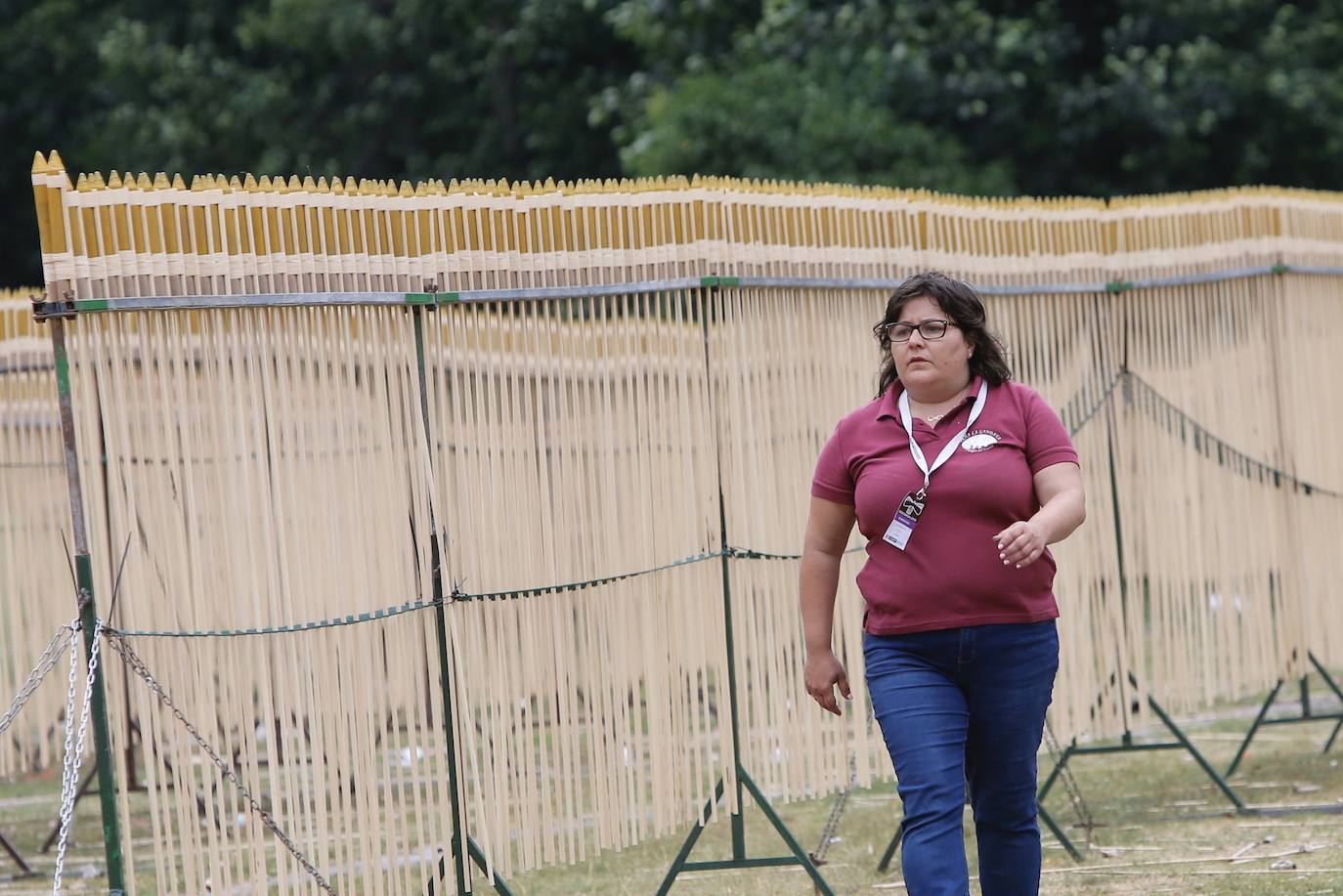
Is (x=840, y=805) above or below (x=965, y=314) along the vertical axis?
below

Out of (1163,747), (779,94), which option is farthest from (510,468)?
(779,94)

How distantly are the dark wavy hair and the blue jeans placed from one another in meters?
0.72

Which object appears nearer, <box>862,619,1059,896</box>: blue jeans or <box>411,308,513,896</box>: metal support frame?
<box>862,619,1059,896</box>: blue jeans

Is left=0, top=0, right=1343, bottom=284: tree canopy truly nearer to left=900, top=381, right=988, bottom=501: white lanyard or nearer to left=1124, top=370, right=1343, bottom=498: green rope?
left=1124, top=370, right=1343, bottom=498: green rope

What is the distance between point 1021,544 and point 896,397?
70 centimetres

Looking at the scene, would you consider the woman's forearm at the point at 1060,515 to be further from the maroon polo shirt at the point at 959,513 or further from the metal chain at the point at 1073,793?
the metal chain at the point at 1073,793

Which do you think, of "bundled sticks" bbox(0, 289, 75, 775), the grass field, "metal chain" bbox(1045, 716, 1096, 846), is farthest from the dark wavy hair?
"bundled sticks" bbox(0, 289, 75, 775)

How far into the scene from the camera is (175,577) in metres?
5.42

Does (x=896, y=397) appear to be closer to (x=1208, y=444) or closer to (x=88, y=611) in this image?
(x=88, y=611)

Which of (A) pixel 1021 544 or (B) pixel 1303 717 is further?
(B) pixel 1303 717

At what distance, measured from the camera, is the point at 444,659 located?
5.92 meters

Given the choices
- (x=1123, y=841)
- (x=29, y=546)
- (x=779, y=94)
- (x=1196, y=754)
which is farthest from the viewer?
(x=779, y=94)

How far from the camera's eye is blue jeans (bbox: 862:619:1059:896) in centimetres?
491

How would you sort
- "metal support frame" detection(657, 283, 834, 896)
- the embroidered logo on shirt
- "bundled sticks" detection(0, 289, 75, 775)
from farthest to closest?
"bundled sticks" detection(0, 289, 75, 775), "metal support frame" detection(657, 283, 834, 896), the embroidered logo on shirt
